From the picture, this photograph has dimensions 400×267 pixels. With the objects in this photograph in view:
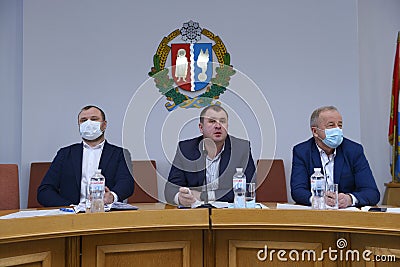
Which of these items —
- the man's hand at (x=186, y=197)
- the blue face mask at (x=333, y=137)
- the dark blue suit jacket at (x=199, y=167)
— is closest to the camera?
the man's hand at (x=186, y=197)

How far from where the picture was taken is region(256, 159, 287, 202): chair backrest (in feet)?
12.4

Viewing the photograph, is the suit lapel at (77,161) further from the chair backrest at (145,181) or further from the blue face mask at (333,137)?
the blue face mask at (333,137)

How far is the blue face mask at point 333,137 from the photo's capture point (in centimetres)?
288

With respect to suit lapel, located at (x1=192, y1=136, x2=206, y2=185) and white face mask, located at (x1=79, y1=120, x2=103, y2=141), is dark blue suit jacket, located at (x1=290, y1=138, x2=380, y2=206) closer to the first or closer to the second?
suit lapel, located at (x1=192, y1=136, x2=206, y2=185)

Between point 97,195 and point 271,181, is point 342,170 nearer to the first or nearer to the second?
point 271,181

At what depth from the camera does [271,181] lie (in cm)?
382

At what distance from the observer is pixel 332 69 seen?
158 inches

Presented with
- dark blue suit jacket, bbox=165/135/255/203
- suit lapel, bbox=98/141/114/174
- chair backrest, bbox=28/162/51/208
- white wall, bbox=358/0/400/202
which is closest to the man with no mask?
dark blue suit jacket, bbox=165/135/255/203

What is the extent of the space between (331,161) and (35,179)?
79.1 inches

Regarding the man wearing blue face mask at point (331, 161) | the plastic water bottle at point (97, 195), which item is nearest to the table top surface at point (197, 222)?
the plastic water bottle at point (97, 195)

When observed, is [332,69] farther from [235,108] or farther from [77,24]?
[77,24]

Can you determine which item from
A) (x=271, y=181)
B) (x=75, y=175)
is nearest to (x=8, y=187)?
(x=75, y=175)

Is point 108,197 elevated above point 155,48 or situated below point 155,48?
below

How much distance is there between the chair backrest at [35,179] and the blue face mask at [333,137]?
77.7 inches
